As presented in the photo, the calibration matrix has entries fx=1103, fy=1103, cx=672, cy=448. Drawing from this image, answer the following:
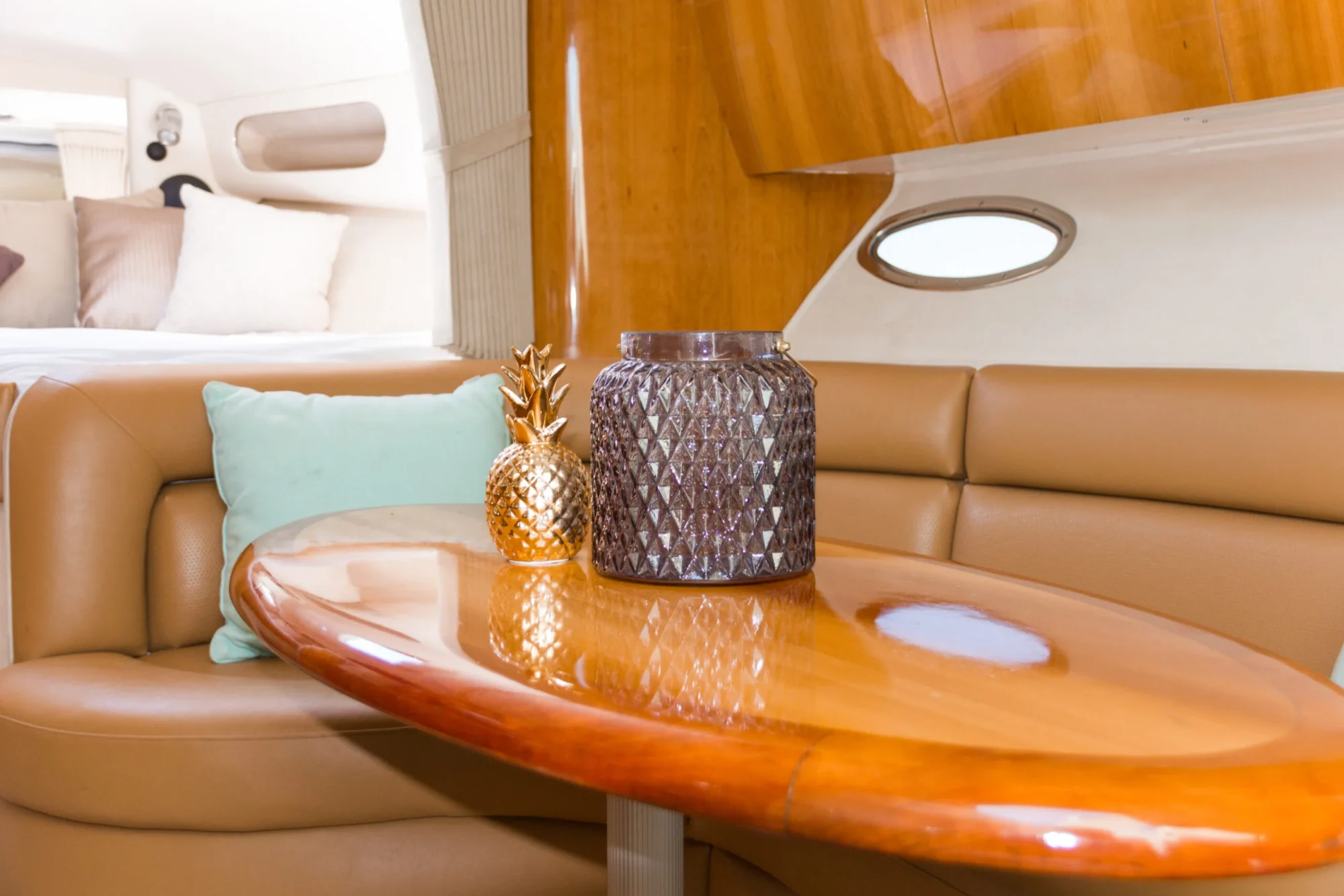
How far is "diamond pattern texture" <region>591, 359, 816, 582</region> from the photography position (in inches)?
40.2

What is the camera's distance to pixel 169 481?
189 cm

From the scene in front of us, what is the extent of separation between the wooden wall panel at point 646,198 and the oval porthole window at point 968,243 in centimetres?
17

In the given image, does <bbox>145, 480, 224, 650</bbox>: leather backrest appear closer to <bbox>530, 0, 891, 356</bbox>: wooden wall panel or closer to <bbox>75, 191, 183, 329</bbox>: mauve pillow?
<bbox>530, 0, 891, 356</bbox>: wooden wall panel

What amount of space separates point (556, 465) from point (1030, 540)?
36.4 inches

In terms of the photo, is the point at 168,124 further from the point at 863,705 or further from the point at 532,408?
the point at 863,705

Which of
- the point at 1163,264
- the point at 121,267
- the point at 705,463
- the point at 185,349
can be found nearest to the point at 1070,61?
the point at 1163,264

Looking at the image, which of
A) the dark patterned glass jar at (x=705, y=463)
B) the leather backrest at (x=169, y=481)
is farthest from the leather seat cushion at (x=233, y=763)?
the dark patterned glass jar at (x=705, y=463)

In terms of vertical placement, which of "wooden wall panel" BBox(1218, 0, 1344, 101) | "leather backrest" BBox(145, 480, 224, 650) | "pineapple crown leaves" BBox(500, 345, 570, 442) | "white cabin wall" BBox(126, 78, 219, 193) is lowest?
"leather backrest" BBox(145, 480, 224, 650)

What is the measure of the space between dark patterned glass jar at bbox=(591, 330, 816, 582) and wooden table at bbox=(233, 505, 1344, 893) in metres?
0.03

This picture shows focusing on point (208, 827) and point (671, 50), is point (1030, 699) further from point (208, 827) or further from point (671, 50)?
point (671, 50)

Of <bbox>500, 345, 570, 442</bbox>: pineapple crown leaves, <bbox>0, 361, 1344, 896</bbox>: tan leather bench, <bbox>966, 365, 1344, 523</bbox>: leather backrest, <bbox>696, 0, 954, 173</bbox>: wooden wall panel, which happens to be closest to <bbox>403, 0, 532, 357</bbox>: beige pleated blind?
<bbox>696, 0, 954, 173</bbox>: wooden wall panel

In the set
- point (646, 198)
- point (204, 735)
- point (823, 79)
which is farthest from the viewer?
point (646, 198)

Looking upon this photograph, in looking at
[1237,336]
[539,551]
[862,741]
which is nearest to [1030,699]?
[862,741]

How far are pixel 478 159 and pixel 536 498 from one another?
6.05ft
